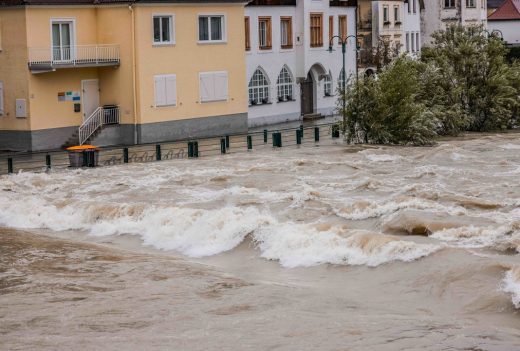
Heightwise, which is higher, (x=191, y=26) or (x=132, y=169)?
(x=191, y=26)

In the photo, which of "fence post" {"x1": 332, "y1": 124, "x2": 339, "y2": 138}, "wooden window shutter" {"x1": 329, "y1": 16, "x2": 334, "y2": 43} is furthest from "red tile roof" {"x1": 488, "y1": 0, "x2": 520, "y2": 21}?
"fence post" {"x1": 332, "y1": 124, "x2": 339, "y2": 138}

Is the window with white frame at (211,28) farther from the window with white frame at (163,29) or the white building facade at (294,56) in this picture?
the white building facade at (294,56)

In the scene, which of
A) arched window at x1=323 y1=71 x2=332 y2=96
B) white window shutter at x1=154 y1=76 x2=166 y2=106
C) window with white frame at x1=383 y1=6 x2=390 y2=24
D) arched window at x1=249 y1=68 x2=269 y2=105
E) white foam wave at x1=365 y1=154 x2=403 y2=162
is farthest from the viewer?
window with white frame at x1=383 y1=6 x2=390 y2=24

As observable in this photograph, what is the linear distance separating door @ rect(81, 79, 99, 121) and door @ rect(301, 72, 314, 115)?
49.9 feet

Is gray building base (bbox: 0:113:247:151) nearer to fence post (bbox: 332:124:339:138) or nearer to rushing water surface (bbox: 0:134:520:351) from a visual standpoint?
fence post (bbox: 332:124:339:138)

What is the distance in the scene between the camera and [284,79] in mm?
57250

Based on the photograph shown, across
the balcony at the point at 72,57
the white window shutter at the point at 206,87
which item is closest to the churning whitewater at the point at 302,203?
the balcony at the point at 72,57

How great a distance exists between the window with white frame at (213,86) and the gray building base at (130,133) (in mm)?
875

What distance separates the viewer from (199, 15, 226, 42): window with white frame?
162ft

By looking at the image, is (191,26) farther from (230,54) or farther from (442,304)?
(442,304)

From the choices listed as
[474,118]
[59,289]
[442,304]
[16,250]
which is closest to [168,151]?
[474,118]

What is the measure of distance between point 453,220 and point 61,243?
29.2 feet

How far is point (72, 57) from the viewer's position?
45000 mm

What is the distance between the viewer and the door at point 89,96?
151 ft
